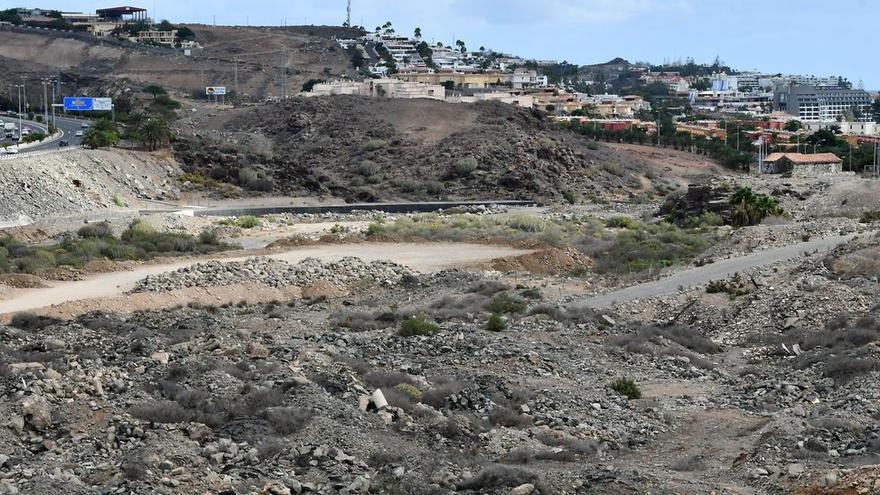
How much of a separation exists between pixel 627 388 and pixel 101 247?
26299 mm

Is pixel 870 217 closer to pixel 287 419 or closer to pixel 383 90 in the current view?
pixel 287 419

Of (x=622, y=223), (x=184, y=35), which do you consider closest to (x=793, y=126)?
(x=184, y=35)

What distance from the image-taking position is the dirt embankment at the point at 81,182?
60.9 m

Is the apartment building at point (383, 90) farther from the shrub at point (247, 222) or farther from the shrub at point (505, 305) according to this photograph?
the shrub at point (505, 305)

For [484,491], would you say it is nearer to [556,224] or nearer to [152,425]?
[152,425]

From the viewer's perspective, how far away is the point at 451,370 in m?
28.0

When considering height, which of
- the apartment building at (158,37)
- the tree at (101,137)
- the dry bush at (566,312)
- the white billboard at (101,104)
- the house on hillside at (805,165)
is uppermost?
the apartment building at (158,37)

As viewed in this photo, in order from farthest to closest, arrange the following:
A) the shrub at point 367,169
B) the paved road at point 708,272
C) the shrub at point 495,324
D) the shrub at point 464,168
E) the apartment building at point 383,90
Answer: the apartment building at point 383,90 < the shrub at point 367,169 < the shrub at point 464,168 < the paved road at point 708,272 < the shrub at point 495,324

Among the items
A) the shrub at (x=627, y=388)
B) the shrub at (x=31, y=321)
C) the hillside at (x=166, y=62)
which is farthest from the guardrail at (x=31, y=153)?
the hillside at (x=166, y=62)

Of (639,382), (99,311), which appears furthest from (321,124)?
(639,382)

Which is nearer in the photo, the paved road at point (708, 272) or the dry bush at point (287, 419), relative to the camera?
the dry bush at point (287, 419)

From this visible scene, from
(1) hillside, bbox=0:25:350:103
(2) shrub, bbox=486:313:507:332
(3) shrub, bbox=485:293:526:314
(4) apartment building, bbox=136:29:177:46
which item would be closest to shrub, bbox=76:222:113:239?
(3) shrub, bbox=485:293:526:314

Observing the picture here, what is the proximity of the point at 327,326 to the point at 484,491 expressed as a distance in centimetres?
1498

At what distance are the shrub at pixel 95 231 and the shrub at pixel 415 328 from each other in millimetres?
23432
